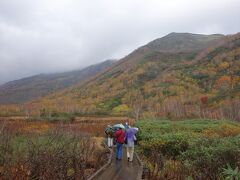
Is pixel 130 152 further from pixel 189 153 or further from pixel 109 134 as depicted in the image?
pixel 109 134

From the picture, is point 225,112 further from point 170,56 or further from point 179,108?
point 170,56

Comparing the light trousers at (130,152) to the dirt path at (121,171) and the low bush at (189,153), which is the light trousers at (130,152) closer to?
the dirt path at (121,171)

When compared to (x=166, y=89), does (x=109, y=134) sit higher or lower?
lower

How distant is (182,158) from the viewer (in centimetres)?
1672

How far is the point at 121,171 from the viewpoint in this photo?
12172 mm

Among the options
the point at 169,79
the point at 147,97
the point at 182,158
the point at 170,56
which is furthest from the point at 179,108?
the point at 170,56

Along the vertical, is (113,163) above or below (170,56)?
below

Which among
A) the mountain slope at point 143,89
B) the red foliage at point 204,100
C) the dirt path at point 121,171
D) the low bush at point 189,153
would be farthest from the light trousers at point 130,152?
the red foliage at point 204,100

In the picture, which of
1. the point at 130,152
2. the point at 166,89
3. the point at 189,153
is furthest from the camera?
the point at 166,89

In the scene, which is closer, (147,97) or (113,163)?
(113,163)

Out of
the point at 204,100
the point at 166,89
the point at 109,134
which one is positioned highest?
the point at 166,89

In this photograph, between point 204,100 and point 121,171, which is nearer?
point 121,171

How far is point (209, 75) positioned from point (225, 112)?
6190 cm

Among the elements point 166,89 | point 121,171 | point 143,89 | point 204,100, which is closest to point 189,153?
point 121,171
